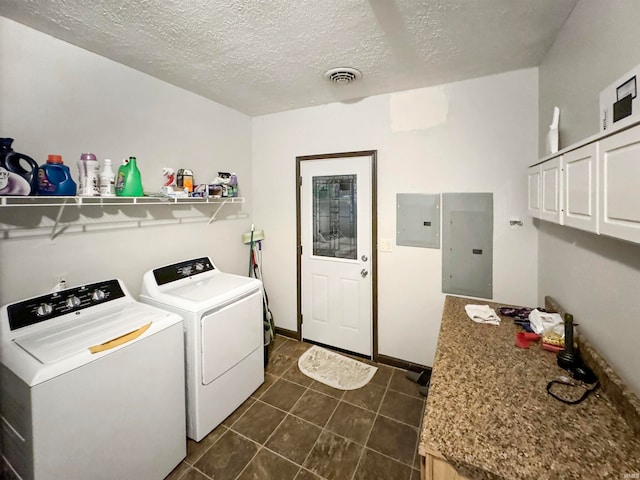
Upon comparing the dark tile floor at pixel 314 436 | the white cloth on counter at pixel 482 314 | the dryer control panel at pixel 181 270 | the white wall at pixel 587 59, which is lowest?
the dark tile floor at pixel 314 436

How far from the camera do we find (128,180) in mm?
1829

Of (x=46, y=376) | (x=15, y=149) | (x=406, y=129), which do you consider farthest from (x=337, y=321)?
(x=15, y=149)

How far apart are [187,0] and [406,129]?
5.96 ft

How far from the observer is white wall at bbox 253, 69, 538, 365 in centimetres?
214

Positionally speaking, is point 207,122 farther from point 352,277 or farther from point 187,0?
point 352,277

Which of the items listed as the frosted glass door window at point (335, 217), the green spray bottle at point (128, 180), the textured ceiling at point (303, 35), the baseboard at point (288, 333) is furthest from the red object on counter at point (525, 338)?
the green spray bottle at point (128, 180)

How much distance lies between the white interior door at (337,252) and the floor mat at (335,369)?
5.7 inches

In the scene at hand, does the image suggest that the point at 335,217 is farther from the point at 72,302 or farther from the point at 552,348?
the point at 72,302

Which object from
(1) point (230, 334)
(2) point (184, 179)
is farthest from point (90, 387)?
(2) point (184, 179)

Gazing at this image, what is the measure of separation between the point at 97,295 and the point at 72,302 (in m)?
0.12

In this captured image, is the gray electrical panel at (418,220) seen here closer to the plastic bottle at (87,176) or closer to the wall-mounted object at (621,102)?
the wall-mounted object at (621,102)

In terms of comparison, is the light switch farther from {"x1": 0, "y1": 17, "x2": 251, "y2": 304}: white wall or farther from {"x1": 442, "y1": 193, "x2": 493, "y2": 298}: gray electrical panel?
{"x1": 0, "y1": 17, "x2": 251, "y2": 304}: white wall

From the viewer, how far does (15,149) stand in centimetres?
153

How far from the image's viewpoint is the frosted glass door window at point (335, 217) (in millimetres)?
2787
